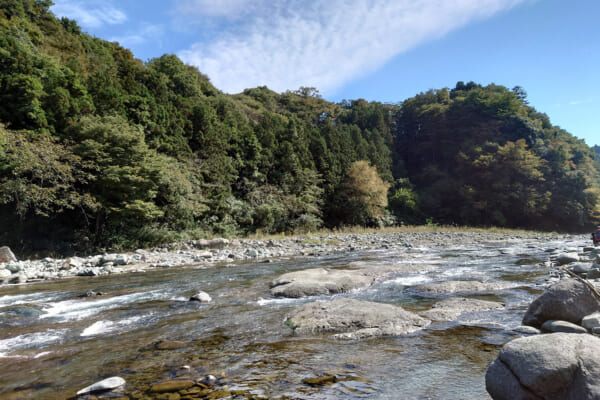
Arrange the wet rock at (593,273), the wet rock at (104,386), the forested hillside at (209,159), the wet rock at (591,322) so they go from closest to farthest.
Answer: the wet rock at (104,386) → the wet rock at (591,322) → the wet rock at (593,273) → the forested hillside at (209,159)

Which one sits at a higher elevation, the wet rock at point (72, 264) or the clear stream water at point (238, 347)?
the clear stream water at point (238, 347)

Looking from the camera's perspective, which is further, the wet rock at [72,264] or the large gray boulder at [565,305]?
the wet rock at [72,264]

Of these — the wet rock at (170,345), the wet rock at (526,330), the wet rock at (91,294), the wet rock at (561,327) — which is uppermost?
the wet rock at (561,327)

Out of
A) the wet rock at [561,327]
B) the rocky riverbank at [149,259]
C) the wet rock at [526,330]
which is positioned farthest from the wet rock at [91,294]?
the wet rock at [561,327]

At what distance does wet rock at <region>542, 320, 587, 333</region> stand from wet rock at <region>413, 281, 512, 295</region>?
2290 mm

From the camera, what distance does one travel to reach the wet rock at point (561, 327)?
3.36m

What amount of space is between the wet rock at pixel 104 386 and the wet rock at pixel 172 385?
0.31m

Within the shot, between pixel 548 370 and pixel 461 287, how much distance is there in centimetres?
439

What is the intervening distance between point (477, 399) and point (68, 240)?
17.4 m

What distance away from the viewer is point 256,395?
100 inches

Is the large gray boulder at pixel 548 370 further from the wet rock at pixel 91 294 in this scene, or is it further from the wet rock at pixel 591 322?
the wet rock at pixel 91 294

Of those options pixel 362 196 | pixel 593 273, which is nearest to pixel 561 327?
pixel 593 273

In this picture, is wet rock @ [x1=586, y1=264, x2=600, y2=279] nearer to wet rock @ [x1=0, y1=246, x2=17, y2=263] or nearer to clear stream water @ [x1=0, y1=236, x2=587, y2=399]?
clear stream water @ [x1=0, y1=236, x2=587, y2=399]

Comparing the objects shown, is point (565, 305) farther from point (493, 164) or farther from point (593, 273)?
point (493, 164)
